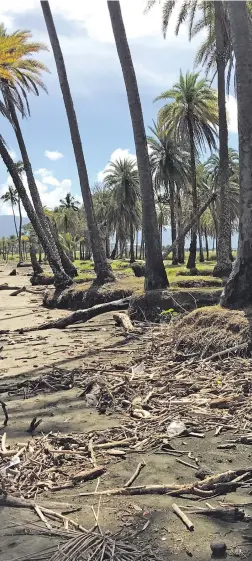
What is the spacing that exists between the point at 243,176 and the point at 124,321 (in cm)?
376

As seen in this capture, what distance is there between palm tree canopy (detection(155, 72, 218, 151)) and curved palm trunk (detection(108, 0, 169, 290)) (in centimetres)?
1788

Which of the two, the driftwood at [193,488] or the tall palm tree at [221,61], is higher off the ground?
the tall palm tree at [221,61]

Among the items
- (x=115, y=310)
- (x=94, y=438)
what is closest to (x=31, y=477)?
(x=94, y=438)

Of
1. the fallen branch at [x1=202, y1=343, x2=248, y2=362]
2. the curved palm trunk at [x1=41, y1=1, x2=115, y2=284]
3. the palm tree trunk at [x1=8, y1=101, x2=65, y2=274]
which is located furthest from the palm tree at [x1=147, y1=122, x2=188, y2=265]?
the fallen branch at [x1=202, y1=343, x2=248, y2=362]

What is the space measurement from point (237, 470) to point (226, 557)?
1.03 metres

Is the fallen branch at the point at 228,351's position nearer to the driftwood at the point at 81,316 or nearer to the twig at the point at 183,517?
the twig at the point at 183,517

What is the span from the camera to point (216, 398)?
538 centimetres

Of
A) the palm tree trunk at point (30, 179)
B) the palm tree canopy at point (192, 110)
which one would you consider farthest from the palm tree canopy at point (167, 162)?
the palm tree trunk at point (30, 179)

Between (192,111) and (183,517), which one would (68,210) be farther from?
(183,517)

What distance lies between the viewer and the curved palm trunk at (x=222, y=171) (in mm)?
19233

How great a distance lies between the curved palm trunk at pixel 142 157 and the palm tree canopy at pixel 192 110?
704 inches

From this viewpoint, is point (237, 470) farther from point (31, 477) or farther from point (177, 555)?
point (31, 477)

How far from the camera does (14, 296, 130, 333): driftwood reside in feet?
37.3

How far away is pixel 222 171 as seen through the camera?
62.6 ft
